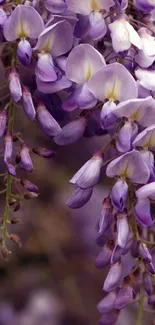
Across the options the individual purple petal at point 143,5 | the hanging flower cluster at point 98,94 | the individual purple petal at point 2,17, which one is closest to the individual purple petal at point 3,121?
the hanging flower cluster at point 98,94

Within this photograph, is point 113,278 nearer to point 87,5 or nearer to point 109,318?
point 109,318

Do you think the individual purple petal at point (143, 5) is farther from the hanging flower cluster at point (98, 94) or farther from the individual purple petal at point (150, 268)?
the individual purple petal at point (150, 268)

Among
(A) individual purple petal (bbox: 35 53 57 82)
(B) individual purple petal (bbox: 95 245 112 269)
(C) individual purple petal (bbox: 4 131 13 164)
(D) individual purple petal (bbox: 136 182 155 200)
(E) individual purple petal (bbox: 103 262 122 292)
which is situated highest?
(A) individual purple petal (bbox: 35 53 57 82)

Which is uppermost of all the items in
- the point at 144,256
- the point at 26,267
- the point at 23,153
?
the point at 23,153

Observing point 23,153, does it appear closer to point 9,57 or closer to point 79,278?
point 9,57

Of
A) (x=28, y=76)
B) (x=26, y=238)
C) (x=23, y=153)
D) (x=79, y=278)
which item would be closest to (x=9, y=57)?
(x=28, y=76)

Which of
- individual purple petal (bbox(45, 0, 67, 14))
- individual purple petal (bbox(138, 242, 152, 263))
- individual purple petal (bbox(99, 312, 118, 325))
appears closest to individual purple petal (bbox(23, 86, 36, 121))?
individual purple petal (bbox(45, 0, 67, 14))

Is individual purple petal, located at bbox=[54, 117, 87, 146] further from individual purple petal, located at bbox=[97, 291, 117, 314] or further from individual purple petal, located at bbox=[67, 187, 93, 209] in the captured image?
individual purple petal, located at bbox=[97, 291, 117, 314]

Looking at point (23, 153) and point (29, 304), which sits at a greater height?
point (23, 153)
